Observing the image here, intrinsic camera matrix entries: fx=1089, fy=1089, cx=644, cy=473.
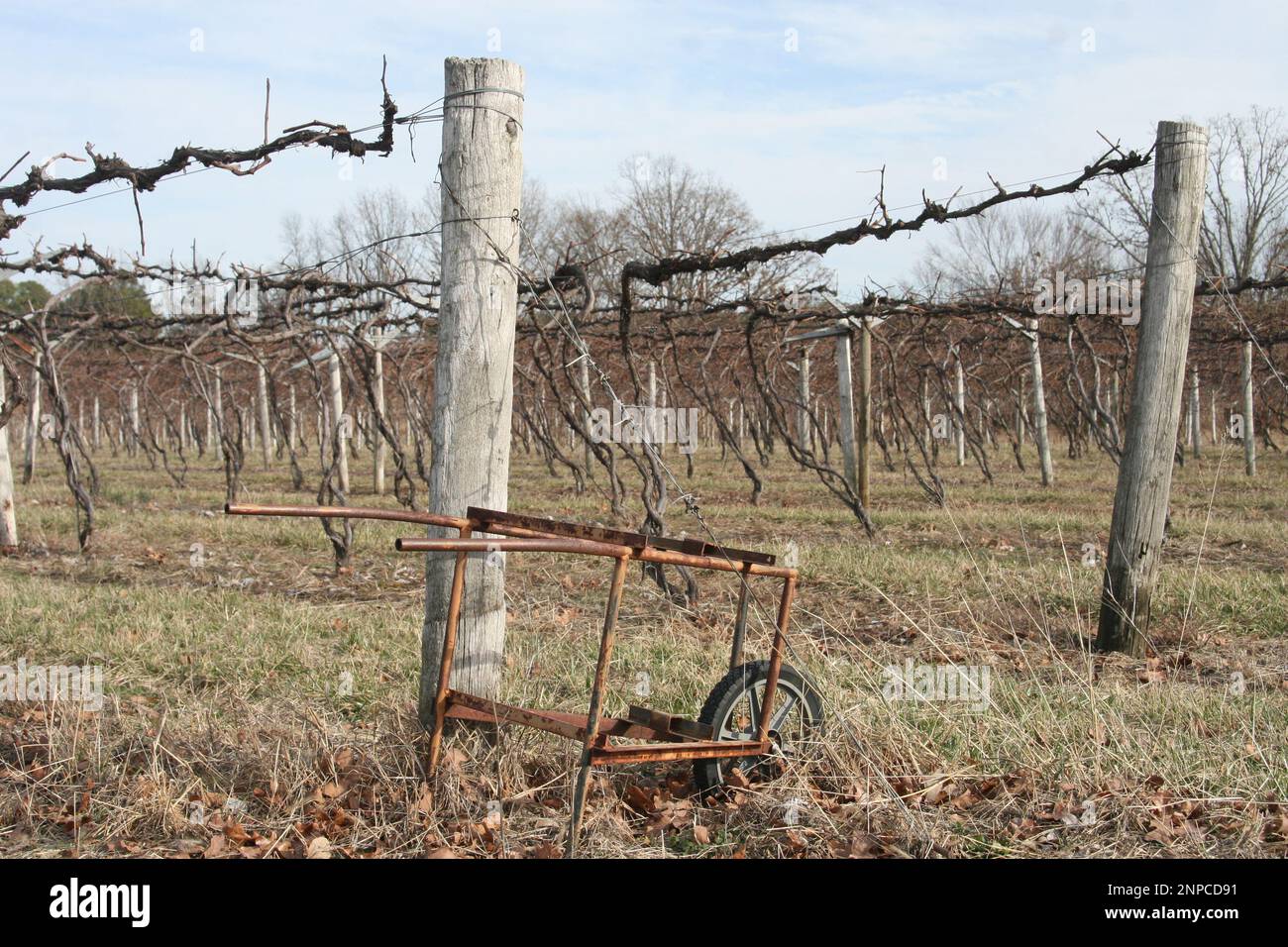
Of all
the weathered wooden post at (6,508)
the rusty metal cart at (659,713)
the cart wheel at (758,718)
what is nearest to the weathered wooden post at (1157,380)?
the cart wheel at (758,718)

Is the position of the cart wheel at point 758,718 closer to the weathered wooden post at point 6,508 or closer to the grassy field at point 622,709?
the grassy field at point 622,709

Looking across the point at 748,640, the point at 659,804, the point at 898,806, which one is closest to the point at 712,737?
the point at 659,804

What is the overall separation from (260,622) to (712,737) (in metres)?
3.67

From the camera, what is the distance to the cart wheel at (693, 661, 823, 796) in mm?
3521

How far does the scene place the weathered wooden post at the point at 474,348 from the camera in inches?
150

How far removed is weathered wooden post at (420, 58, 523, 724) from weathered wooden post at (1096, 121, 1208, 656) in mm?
3786

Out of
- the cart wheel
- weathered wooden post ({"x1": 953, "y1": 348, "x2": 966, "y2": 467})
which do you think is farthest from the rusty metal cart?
weathered wooden post ({"x1": 953, "y1": 348, "x2": 966, "y2": 467})

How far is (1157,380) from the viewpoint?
6.02m

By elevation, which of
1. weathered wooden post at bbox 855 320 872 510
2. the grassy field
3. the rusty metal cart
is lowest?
the grassy field

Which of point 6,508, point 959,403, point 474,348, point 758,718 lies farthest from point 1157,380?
point 959,403

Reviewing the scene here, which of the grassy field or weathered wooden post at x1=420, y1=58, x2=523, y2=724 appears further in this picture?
weathered wooden post at x1=420, y1=58, x2=523, y2=724

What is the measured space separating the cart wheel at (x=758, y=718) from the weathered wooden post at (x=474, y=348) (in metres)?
0.83

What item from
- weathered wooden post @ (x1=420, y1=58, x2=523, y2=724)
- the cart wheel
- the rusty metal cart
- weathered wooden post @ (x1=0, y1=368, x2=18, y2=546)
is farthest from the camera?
weathered wooden post @ (x1=0, y1=368, x2=18, y2=546)

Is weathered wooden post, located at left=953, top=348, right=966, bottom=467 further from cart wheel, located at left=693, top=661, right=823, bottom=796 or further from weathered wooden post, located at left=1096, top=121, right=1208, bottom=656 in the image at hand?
cart wheel, located at left=693, top=661, right=823, bottom=796
